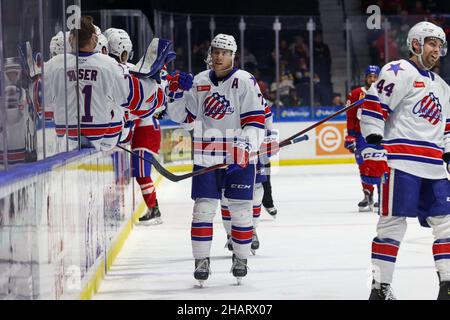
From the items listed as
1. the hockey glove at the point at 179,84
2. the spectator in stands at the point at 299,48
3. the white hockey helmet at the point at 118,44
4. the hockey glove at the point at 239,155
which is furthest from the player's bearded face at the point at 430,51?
the spectator in stands at the point at 299,48

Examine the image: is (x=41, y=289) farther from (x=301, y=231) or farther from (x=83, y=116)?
(x=301, y=231)

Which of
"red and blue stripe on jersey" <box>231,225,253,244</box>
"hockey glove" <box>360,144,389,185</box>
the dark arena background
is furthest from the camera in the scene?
"red and blue stripe on jersey" <box>231,225,253,244</box>

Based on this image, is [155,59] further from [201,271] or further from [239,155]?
[201,271]

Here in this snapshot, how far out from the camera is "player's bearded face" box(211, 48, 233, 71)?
16.5 ft

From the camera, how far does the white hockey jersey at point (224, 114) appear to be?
5.01 metres

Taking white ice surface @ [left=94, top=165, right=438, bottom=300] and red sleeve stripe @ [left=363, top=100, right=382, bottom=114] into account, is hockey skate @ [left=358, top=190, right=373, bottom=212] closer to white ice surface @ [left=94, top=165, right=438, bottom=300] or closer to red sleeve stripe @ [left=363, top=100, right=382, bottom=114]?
white ice surface @ [left=94, top=165, right=438, bottom=300]

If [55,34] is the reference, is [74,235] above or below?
below

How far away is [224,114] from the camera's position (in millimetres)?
5020

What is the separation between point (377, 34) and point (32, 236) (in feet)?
38.1

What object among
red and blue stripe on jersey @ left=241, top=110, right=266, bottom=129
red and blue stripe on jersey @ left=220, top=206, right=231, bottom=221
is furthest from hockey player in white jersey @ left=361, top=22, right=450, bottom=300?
red and blue stripe on jersey @ left=220, top=206, right=231, bottom=221

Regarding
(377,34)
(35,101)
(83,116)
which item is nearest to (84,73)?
(83,116)

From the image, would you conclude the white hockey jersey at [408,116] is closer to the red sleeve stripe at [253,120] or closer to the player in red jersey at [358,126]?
the red sleeve stripe at [253,120]

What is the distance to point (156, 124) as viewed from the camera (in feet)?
25.3

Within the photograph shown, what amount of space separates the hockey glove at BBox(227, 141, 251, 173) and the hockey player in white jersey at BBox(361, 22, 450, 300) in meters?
0.86
